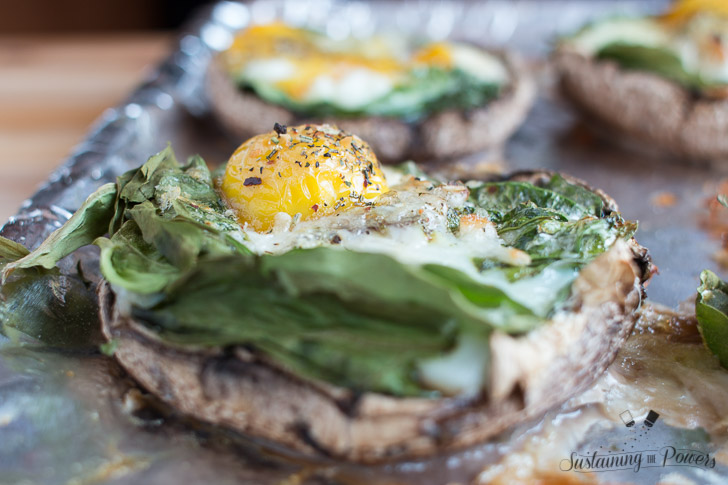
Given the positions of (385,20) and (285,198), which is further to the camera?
(385,20)

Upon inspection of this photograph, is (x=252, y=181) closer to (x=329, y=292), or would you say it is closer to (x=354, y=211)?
(x=354, y=211)

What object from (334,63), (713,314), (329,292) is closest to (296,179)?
(329,292)

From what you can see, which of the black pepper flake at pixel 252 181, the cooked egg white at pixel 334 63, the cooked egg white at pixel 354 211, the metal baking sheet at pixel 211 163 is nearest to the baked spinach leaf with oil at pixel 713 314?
the metal baking sheet at pixel 211 163

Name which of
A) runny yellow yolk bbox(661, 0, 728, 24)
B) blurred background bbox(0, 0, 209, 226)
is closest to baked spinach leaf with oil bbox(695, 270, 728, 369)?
runny yellow yolk bbox(661, 0, 728, 24)

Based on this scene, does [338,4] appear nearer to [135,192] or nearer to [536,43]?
[536,43]

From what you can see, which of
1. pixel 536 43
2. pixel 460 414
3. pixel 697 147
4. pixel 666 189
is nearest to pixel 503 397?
pixel 460 414

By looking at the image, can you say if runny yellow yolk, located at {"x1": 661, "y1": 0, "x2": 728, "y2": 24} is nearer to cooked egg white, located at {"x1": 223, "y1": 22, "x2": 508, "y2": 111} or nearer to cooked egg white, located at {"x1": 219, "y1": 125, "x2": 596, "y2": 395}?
cooked egg white, located at {"x1": 223, "y1": 22, "x2": 508, "y2": 111}
